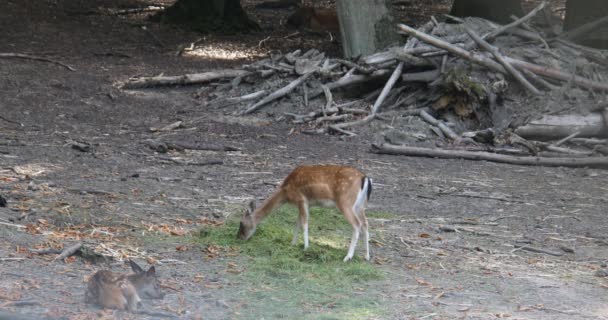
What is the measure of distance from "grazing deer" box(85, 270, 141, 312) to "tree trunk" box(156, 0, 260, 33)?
1495 centimetres

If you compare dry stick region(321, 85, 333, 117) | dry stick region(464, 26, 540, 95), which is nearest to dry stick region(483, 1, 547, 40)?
dry stick region(464, 26, 540, 95)

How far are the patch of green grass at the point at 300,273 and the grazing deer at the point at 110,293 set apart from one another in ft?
2.23

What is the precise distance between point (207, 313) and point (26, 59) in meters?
10.6

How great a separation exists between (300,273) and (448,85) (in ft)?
22.5

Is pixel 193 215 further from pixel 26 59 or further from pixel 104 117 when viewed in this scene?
pixel 26 59

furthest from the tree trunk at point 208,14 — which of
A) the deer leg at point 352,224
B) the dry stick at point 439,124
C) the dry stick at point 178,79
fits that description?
the deer leg at point 352,224

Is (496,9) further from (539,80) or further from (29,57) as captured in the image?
(29,57)

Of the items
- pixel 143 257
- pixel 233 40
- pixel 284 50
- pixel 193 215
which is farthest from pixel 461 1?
pixel 143 257

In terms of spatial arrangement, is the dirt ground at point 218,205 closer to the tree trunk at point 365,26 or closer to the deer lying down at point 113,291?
the deer lying down at point 113,291

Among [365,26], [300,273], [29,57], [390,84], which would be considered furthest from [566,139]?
[29,57]

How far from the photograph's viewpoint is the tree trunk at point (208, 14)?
2041cm

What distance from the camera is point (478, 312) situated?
6230 millimetres

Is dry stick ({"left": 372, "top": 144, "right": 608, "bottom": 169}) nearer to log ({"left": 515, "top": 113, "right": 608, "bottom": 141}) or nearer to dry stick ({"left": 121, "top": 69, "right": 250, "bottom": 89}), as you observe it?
log ({"left": 515, "top": 113, "right": 608, "bottom": 141})

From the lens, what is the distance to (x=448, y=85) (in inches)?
520
